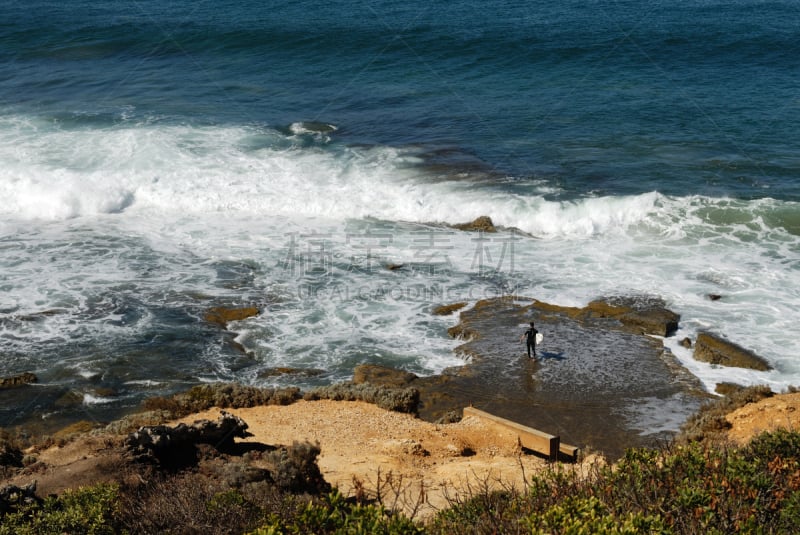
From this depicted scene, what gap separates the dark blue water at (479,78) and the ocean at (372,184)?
0.60ft

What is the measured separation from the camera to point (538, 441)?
43.1ft

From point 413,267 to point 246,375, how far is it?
6.93 m

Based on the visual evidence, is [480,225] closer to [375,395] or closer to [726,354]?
[726,354]

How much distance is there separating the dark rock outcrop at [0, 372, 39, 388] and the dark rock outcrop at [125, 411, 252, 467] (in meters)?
6.15

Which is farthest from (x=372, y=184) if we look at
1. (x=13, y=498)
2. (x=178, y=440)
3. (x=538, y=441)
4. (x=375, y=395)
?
(x=13, y=498)

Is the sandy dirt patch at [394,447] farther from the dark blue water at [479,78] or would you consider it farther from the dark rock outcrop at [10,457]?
the dark blue water at [479,78]

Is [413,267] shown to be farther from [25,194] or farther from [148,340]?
[25,194]

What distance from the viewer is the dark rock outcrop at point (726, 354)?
16.9m

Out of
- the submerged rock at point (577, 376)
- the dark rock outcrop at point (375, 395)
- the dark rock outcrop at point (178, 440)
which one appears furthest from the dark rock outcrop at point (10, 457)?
the submerged rock at point (577, 376)

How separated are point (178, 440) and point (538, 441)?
5915 millimetres

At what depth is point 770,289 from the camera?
20.3 m

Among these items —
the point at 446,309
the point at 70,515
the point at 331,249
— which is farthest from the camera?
the point at 331,249

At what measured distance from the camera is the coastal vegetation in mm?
7602

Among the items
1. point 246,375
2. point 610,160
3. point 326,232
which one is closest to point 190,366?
point 246,375
